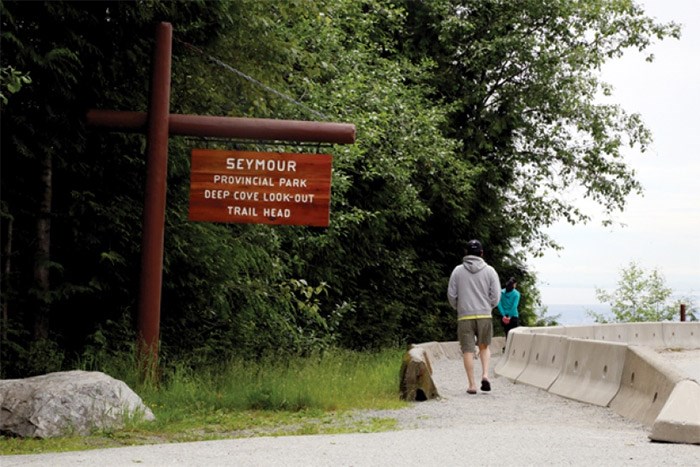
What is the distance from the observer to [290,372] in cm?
1541

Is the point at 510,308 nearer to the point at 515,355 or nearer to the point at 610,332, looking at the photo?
the point at 610,332

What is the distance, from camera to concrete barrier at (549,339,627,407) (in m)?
13.7

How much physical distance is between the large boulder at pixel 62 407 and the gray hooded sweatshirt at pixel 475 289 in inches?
212

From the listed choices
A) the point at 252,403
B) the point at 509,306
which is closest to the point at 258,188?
the point at 252,403

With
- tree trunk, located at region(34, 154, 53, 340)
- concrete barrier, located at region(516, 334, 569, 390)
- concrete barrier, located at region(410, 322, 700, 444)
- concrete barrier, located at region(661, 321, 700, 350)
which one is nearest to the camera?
concrete barrier, located at region(410, 322, 700, 444)

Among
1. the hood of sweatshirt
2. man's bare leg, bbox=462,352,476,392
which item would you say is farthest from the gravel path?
the hood of sweatshirt

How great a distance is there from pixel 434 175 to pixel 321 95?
261 inches

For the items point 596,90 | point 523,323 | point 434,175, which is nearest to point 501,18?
point 596,90

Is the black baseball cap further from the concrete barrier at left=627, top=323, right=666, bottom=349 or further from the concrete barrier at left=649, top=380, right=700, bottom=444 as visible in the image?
the concrete barrier at left=627, top=323, right=666, bottom=349

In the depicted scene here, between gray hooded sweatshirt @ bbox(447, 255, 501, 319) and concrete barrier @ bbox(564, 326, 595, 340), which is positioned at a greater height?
gray hooded sweatshirt @ bbox(447, 255, 501, 319)

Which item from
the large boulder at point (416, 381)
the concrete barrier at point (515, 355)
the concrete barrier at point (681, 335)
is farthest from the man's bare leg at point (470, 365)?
the concrete barrier at point (681, 335)

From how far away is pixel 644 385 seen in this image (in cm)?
1228

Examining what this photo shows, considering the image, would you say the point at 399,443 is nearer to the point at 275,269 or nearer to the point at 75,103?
the point at 75,103

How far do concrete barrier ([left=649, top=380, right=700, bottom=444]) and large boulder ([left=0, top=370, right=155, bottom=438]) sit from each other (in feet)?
17.0
